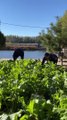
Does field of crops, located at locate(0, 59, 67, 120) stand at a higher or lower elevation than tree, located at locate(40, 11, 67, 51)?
higher

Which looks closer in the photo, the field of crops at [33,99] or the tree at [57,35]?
the field of crops at [33,99]

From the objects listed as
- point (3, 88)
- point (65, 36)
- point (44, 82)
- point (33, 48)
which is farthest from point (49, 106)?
point (33, 48)

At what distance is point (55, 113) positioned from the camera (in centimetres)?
379

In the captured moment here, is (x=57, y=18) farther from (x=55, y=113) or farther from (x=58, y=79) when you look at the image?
(x=55, y=113)

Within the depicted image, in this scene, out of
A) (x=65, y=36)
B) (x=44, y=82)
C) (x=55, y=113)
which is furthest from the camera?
(x=65, y=36)

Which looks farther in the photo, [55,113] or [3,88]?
[3,88]

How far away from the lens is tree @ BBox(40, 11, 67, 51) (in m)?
34.5

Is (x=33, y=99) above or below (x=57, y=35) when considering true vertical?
above

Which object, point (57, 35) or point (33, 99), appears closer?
point (33, 99)

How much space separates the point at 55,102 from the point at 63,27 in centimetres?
3042

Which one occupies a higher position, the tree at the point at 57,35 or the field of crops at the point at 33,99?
the field of crops at the point at 33,99

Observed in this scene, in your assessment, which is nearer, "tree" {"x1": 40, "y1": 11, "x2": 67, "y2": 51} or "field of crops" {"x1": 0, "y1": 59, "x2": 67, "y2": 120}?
"field of crops" {"x1": 0, "y1": 59, "x2": 67, "y2": 120}

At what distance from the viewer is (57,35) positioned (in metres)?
35.2

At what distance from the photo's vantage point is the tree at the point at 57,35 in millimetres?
34500
